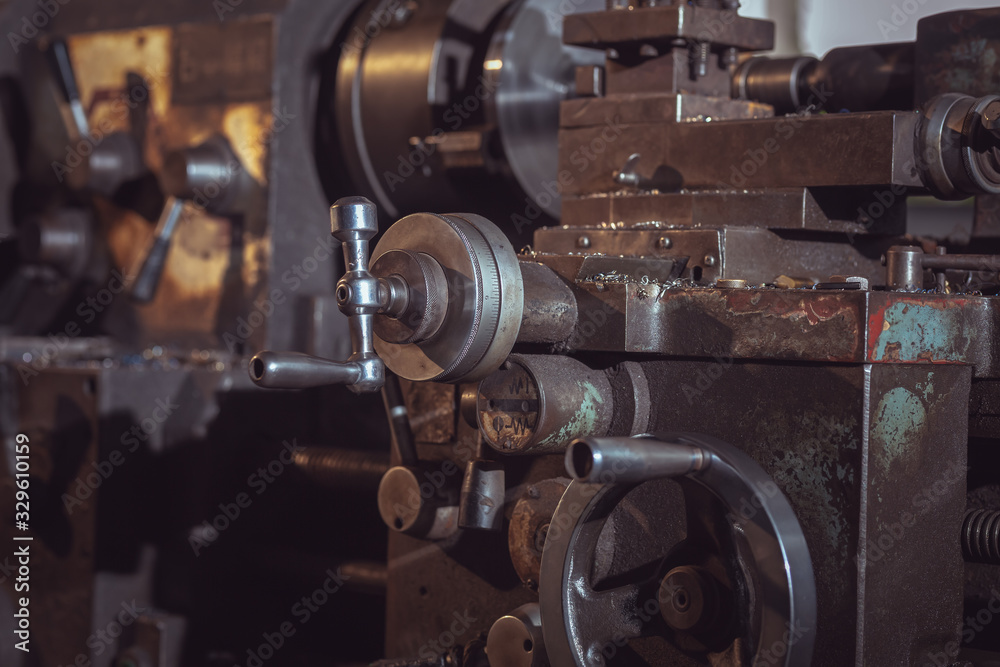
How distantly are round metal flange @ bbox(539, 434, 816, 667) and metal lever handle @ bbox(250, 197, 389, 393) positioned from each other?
0.84ft

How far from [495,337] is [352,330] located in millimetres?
150

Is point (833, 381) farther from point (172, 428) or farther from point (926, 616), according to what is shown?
point (172, 428)

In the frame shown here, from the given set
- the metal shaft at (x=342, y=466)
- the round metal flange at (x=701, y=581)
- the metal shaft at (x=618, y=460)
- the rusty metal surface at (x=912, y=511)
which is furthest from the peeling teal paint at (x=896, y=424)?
the metal shaft at (x=342, y=466)

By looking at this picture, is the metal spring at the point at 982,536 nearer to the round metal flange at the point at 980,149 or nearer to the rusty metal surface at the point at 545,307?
the round metal flange at the point at 980,149

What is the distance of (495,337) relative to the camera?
3.80 ft

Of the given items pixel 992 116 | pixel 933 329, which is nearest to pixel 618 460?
pixel 933 329

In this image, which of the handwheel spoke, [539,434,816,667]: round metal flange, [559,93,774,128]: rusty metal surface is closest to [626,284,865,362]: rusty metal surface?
[539,434,816,667]: round metal flange

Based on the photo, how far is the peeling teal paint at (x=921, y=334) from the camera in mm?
1132

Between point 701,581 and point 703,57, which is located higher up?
point 703,57

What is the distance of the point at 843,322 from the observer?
1130 mm

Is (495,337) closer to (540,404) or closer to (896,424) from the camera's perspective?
(540,404)

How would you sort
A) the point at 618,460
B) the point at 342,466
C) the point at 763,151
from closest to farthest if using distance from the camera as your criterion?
the point at 618,460
the point at 763,151
the point at 342,466

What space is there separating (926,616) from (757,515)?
12.1 inches

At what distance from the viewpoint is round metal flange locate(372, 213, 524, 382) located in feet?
3.75
